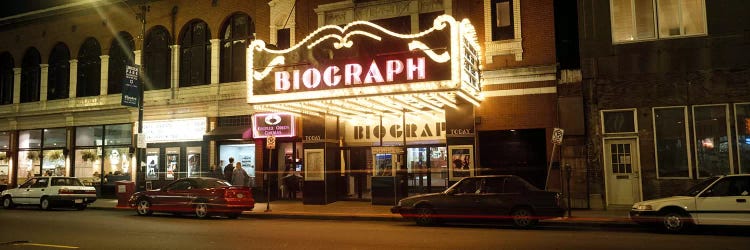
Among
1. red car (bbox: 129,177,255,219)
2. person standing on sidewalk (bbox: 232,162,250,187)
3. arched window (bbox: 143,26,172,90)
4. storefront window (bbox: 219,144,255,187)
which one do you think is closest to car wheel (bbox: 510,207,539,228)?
red car (bbox: 129,177,255,219)

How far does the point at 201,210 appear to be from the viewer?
17.5 meters

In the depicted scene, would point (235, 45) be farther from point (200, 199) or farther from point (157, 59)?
point (200, 199)

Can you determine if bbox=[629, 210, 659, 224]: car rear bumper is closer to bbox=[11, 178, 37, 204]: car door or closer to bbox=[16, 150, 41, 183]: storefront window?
bbox=[11, 178, 37, 204]: car door

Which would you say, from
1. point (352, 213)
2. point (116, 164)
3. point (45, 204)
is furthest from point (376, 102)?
point (116, 164)

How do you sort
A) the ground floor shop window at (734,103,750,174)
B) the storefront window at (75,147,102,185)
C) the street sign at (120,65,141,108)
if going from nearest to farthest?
the ground floor shop window at (734,103,750,174) → the street sign at (120,65,141,108) → the storefront window at (75,147,102,185)

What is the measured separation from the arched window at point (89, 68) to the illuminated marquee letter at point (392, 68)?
18.2m

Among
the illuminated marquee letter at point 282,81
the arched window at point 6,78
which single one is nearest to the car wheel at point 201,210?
the illuminated marquee letter at point 282,81

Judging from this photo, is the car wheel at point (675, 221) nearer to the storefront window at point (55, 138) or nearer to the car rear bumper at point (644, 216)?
the car rear bumper at point (644, 216)

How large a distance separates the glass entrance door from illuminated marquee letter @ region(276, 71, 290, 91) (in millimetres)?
5920

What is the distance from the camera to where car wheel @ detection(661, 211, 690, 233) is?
12695mm

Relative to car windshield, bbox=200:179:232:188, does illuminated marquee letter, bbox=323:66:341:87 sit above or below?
above

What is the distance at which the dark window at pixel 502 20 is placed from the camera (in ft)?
63.6

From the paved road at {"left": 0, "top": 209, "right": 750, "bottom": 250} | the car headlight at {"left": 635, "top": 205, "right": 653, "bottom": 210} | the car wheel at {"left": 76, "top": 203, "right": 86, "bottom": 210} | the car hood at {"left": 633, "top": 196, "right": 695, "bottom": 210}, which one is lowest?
the paved road at {"left": 0, "top": 209, "right": 750, "bottom": 250}

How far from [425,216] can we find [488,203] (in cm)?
174
